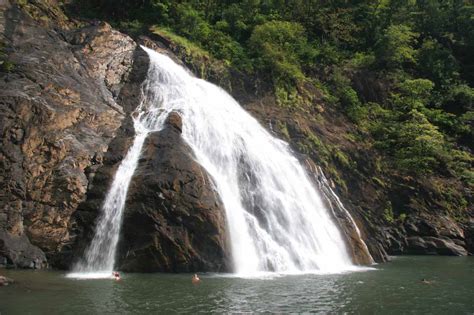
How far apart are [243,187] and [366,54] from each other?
87.0ft

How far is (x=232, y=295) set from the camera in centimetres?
1338

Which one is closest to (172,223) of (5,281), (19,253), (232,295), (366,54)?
(232,295)

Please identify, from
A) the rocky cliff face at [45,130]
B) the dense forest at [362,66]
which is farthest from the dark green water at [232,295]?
the dense forest at [362,66]

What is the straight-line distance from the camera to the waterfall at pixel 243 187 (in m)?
18.1

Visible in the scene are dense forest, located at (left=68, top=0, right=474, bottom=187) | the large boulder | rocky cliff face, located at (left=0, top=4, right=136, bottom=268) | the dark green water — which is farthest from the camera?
dense forest, located at (left=68, top=0, right=474, bottom=187)

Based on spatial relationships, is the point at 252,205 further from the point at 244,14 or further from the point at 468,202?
the point at 244,14

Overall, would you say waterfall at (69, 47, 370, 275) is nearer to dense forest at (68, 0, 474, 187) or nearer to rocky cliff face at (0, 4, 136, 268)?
rocky cliff face at (0, 4, 136, 268)

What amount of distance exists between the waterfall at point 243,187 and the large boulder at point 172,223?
1.85 feet

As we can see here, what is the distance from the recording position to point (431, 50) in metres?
43.3

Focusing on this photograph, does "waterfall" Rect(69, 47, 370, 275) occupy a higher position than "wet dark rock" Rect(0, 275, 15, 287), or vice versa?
"waterfall" Rect(69, 47, 370, 275)

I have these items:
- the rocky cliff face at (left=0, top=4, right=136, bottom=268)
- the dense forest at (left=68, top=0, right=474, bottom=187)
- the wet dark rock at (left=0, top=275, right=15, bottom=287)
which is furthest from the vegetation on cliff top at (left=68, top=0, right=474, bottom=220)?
the wet dark rock at (left=0, top=275, right=15, bottom=287)

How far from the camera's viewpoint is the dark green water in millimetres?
11805

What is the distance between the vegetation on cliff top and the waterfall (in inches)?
283

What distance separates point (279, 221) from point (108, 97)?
37.0 feet
